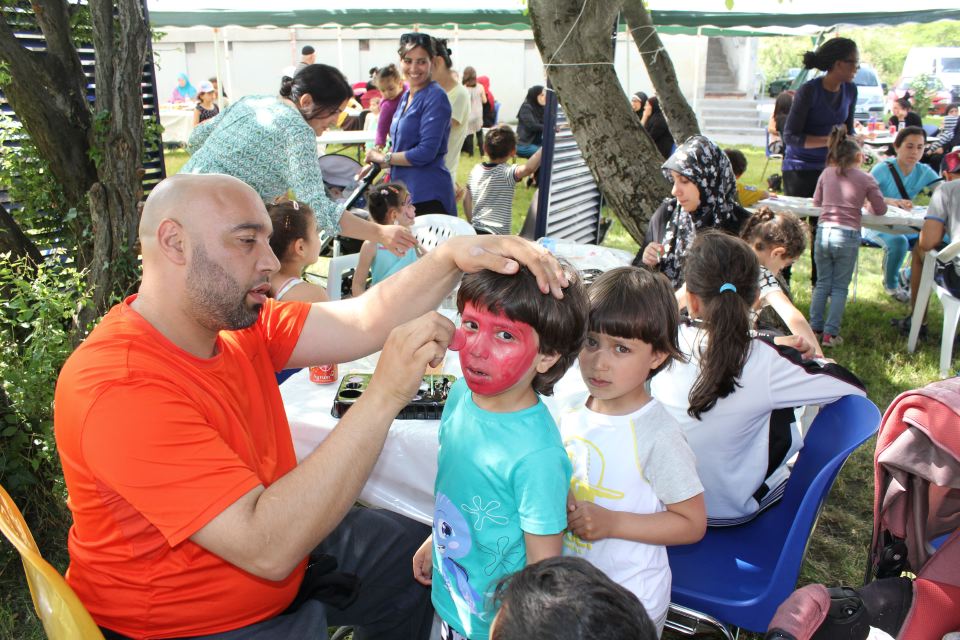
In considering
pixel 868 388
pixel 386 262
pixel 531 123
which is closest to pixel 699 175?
pixel 386 262

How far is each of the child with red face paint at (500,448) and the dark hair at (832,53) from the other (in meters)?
5.54

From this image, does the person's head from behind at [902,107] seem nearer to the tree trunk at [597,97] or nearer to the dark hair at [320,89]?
the tree trunk at [597,97]

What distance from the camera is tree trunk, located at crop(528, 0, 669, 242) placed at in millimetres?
4602

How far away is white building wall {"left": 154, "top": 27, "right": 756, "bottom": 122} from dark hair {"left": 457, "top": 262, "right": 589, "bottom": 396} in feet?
61.9

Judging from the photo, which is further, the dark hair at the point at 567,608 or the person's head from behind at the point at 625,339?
the person's head from behind at the point at 625,339

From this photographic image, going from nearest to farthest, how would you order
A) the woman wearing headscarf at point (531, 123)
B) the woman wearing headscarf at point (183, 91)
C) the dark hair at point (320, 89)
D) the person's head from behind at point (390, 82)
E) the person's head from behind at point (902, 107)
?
the dark hair at point (320, 89)
the person's head from behind at point (390, 82)
the person's head from behind at point (902, 107)
the woman wearing headscarf at point (531, 123)
the woman wearing headscarf at point (183, 91)

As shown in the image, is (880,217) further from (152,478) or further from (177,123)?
(177,123)

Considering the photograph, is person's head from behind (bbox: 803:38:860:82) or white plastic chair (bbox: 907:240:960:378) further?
person's head from behind (bbox: 803:38:860:82)

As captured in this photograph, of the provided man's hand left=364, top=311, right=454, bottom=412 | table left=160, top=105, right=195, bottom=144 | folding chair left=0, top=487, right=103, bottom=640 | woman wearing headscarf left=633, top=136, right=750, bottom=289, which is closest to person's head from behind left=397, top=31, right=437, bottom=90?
woman wearing headscarf left=633, top=136, right=750, bottom=289

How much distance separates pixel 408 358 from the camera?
5.17 ft

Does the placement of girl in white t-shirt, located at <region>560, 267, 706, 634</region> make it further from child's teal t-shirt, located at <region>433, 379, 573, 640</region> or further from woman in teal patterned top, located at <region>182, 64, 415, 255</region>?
woman in teal patterned top, located at <region>182, 64, 415, 255</region>

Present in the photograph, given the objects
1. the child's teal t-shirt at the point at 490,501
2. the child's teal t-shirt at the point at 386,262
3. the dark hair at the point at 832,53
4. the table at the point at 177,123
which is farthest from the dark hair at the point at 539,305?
the table at the point at 177,123

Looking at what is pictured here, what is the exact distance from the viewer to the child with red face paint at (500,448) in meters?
1.62

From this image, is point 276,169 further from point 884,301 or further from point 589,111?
point 884,301
